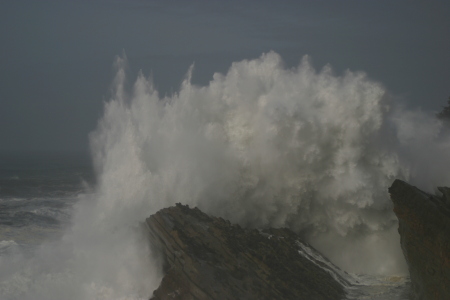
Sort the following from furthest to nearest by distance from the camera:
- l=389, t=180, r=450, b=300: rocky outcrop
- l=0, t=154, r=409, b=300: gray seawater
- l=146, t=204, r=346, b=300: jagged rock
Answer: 1. l=0, t=154, r=409, b=300: gray seawater
2. l=146, t=204, r=346, b=300: jagged rock
3. l=389, t=180, r=450, b=300: rocky outcrop

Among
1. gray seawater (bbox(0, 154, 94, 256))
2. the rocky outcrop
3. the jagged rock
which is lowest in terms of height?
gray seawater (bbox(0, 154, 94, 256))

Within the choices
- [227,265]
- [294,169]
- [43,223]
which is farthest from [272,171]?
[43,223]

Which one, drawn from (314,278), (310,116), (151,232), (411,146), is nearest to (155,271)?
(151,232)

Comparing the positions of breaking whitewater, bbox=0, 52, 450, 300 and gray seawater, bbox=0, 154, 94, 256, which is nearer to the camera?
breaking whitewater, bbox=0, 52, 450, 300

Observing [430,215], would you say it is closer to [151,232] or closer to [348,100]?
[151,232]

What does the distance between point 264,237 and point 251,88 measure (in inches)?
263

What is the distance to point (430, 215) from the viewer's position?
345 inches

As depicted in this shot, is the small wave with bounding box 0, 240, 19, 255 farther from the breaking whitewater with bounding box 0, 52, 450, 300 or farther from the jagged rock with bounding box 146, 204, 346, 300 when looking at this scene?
the jagged rock with bounding box 146, 204, 346, 300

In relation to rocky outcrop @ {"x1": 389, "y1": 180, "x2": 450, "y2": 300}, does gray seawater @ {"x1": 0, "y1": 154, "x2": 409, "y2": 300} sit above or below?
below

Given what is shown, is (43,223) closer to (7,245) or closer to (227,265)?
(7,245)

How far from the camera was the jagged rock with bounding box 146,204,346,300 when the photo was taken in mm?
10203

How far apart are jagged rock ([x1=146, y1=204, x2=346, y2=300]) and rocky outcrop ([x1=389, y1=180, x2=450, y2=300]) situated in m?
2.42

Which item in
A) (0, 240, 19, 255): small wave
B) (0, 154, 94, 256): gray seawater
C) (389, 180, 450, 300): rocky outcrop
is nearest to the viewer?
(389, 180, 450, 300): rocky outcrop

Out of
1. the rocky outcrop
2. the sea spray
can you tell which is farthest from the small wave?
the rocky outcrop
